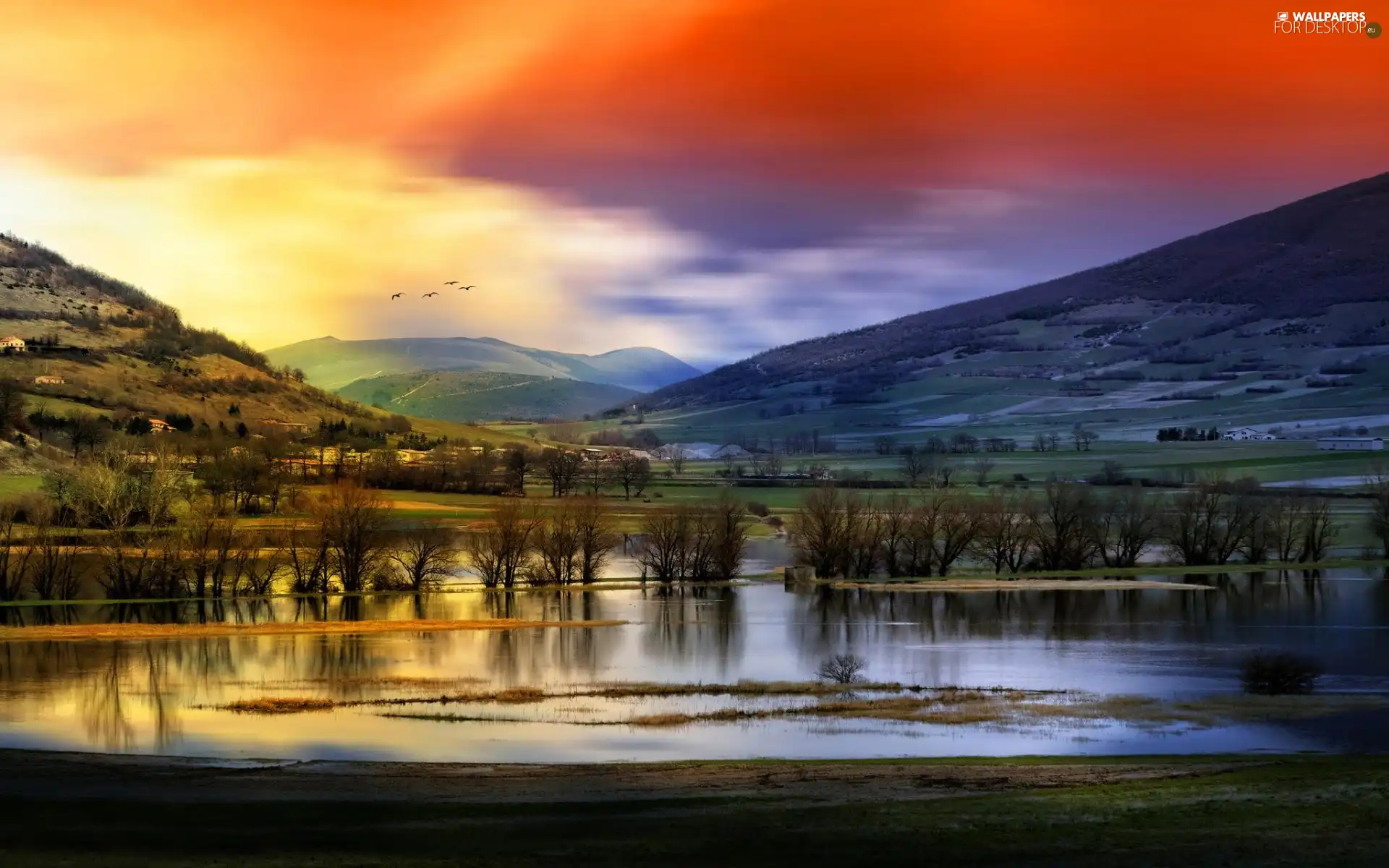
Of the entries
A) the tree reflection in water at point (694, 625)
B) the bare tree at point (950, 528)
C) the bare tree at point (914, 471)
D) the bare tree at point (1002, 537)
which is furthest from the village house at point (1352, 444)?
the tree reflection in water at point (694, 625)

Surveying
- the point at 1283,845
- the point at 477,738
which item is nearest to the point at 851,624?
the point at 477,738

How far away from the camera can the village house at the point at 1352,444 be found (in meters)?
189

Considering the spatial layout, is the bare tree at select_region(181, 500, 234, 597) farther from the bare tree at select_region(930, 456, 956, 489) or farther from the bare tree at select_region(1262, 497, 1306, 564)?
the bare tree at select_region(930, 456, 956, 489)

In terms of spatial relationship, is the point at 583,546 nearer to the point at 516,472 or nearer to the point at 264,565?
the point at 264,565

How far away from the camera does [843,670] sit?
52.8 metres

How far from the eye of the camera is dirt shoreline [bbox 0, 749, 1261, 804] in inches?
1209

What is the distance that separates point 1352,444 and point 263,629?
546ft

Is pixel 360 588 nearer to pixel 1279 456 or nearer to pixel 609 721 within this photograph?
pixel 609 721

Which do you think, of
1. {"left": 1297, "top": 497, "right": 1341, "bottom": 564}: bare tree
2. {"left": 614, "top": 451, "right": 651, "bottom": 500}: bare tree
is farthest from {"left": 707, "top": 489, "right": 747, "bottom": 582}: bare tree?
{"left": 614, "top": 451, "right": 651, "bottom": 500}: bare tree

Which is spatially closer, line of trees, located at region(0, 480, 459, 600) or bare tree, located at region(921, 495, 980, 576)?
line of trees, located at region(0, 480, 459, 600)

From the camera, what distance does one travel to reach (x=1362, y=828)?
25.4 m

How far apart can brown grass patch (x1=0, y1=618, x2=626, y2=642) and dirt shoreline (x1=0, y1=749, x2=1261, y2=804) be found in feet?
99.8

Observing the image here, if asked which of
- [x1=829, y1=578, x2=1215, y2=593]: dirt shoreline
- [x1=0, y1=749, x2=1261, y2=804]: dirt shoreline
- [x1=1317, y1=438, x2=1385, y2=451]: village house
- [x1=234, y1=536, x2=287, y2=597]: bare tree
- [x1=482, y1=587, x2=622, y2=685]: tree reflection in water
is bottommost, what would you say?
[x1=0, y1=749, x2=1261, y2=804]: dirt shoreline

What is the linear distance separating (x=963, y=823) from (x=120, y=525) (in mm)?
71205
